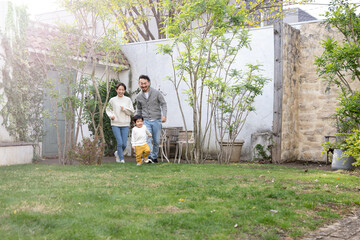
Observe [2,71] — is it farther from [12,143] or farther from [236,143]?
[236,143]

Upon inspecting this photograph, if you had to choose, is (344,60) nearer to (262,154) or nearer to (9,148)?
(262,154)

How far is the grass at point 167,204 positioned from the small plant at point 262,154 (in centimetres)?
355

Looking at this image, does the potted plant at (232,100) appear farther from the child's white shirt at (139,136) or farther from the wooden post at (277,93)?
the child's white shirt at (139,136)

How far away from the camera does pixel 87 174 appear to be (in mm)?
6793

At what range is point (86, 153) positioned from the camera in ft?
28.4

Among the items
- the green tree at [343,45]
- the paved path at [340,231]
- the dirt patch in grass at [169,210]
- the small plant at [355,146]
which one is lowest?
the paved path at [340,231]

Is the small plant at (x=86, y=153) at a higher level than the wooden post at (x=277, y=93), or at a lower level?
lower

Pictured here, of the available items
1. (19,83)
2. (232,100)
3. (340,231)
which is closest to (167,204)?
(340,231)

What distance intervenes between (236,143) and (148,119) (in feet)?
7.78

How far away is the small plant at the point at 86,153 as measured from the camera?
8.66 metres

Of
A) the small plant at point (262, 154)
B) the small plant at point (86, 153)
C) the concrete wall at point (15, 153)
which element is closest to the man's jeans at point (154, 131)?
the small plant at point (86, 153)

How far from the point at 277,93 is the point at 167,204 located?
6.54 meters

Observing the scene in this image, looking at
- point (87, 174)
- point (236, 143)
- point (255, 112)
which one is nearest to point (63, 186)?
point (87, 174)

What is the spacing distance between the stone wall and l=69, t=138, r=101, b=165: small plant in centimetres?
451
